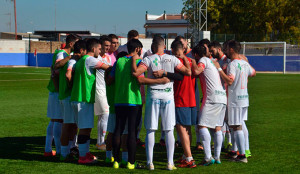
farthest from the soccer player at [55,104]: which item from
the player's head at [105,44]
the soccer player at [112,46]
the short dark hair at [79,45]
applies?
the soccer player at [112,46]

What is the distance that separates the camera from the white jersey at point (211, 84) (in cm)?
685

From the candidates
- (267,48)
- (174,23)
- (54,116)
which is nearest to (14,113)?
(54,116)

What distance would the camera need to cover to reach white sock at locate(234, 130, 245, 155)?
7043 mm

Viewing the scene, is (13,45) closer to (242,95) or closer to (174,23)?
(174,23)

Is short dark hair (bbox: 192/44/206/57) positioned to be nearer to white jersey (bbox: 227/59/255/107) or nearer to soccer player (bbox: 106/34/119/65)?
white jersey (bbox: 227/59/255/107)

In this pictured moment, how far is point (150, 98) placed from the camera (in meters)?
6.50

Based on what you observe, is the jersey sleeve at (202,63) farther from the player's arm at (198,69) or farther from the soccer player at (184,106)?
the soccer player at (184,106)

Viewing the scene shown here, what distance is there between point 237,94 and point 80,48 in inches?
110

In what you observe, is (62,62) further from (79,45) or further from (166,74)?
(166,74)

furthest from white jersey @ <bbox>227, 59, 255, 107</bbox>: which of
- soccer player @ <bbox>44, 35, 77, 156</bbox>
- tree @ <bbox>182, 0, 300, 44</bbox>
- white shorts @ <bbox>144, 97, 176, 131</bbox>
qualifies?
tree @ <bbox>182, 0, 300, 44</bbox>

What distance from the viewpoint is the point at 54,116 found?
297 inches

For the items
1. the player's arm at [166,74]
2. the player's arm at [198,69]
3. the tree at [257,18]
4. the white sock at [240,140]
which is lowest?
the white sock at [240,140]

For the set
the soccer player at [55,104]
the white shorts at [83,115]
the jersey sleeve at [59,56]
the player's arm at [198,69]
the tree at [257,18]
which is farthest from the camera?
the tree at [257,18]

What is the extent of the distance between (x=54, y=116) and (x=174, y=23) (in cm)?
7815
